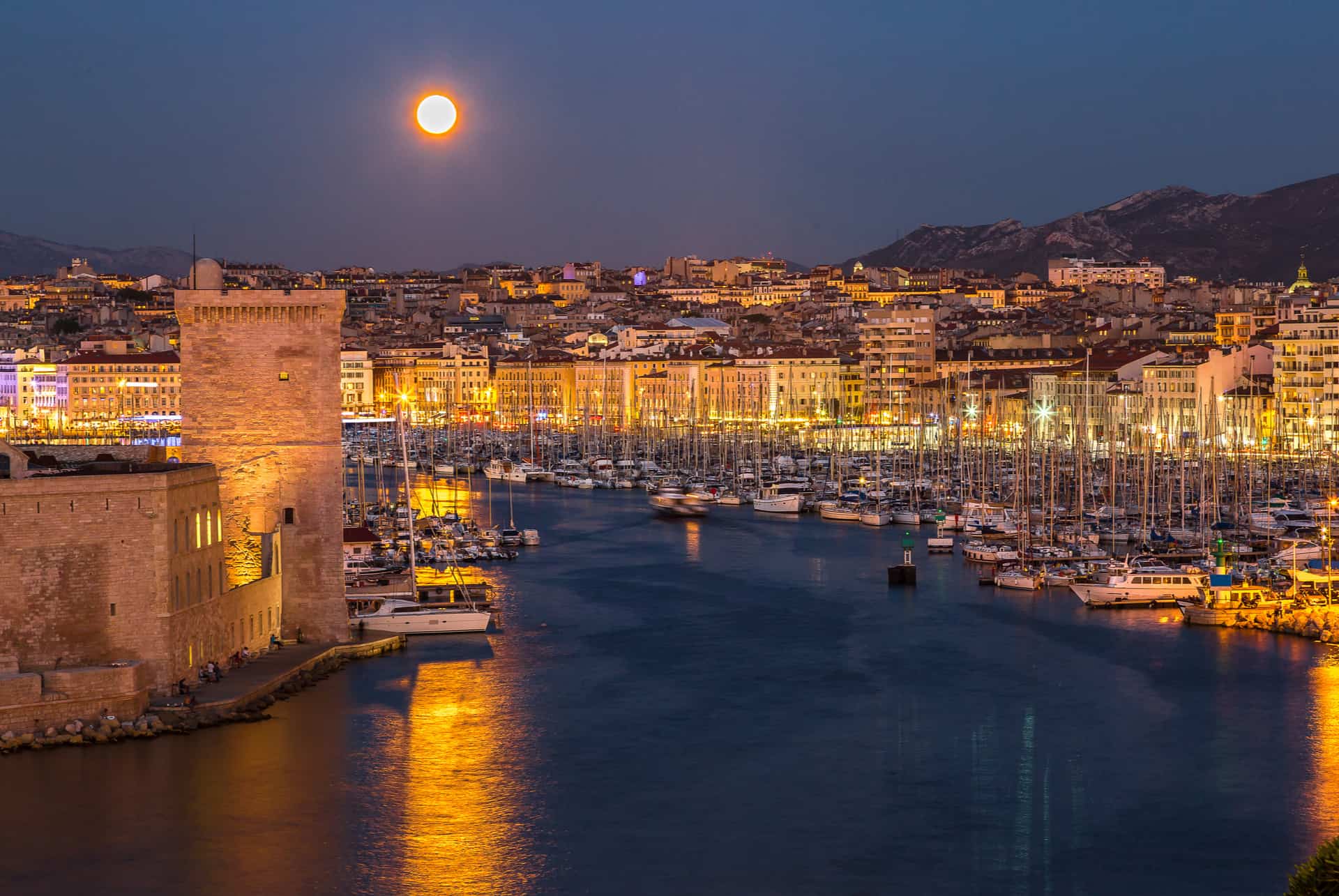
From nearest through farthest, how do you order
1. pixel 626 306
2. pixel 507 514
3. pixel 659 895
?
pixel 659 895, pixel 507 514, pixel 626 306

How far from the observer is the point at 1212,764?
15.5 meters

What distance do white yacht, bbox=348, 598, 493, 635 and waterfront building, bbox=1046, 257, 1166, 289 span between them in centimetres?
9991

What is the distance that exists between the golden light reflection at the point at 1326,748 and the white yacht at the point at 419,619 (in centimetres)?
884

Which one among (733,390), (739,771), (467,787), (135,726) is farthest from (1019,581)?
(733,390)

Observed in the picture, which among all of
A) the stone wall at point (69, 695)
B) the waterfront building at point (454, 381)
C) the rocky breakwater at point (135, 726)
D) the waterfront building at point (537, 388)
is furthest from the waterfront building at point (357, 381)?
the stone wall at point (69, 695)

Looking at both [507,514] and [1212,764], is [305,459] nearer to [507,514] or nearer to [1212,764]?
[1212,764]

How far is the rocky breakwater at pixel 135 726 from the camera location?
14.4m

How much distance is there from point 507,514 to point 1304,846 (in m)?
26.3

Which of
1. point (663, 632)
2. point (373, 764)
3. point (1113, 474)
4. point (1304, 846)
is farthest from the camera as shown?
point (1113, 474)

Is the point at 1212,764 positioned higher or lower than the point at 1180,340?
lower

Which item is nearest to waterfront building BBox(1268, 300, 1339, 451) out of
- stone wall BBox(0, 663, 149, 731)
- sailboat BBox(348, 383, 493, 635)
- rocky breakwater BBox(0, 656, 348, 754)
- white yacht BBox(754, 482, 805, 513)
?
white yacht BBox(754, 482, 805, 513)

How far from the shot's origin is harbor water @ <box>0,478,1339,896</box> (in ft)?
40.9

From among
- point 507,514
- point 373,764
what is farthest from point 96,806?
point 507,514

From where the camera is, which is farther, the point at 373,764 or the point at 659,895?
the point at 373,764
